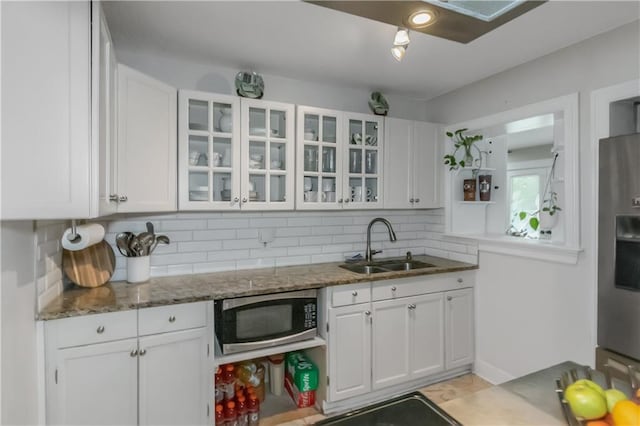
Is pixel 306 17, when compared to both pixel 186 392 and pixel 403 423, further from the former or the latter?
pixel 186 392

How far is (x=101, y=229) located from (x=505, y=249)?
2.71 meters

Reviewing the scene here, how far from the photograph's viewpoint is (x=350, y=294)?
234 centimetres

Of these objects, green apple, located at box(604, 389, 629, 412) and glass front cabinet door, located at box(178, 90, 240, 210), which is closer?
green apple, located at box(604, 389, 629, 412)

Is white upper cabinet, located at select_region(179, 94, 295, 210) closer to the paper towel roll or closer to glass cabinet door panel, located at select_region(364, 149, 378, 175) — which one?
the paper towel roll

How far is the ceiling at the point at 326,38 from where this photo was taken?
69.8 inches

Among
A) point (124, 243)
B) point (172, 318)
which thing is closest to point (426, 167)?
point (172, 318)

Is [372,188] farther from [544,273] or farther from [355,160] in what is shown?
[544,273]

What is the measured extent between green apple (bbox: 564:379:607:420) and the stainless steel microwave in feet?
5.25

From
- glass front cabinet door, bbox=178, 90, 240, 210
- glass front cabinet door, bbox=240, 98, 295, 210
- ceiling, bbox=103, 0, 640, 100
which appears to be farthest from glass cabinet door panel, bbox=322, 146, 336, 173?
glass front cabinet door, bbox=178, 90, 240, 210

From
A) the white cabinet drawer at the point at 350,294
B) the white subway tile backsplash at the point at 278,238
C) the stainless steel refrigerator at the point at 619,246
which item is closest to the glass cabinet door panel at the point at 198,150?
the white subway tile backsplash at the point at 278,238

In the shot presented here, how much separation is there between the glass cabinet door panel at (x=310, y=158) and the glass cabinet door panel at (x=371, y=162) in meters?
0.45

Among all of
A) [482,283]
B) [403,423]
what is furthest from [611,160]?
[403,423]

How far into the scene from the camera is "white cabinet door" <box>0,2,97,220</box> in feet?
3.59

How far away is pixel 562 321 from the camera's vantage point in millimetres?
2244
